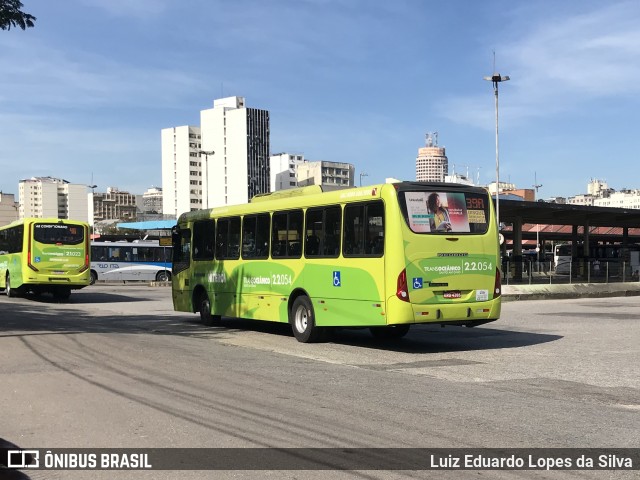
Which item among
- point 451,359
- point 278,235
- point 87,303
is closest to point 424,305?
point 451,359

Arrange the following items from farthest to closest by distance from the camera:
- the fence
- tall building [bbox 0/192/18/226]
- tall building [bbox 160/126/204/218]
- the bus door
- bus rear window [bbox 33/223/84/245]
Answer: tall building [bbox 160/126/204/218]
tall building [bbox 0/192/18/226]
the fence
bus rear window [bbox 33/223/84/245]
the bus door

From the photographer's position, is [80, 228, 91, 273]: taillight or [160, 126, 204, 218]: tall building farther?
[160, 126, 204, 218]: tall building

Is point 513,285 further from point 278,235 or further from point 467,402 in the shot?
point 467,402

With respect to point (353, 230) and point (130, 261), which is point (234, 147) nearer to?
point (130, 261)

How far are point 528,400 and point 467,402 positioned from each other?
2.50 ft

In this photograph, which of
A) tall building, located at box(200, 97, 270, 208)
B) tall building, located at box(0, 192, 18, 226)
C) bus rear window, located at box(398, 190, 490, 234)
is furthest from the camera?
tall building, located at box(200, 97, 270, 208)

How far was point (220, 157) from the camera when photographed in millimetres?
166250

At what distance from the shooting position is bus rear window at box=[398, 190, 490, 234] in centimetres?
1317

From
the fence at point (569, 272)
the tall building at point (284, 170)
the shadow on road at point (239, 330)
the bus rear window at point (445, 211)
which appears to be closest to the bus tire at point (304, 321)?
the shadow on road at point (239, 330)

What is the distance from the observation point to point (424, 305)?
12984mm

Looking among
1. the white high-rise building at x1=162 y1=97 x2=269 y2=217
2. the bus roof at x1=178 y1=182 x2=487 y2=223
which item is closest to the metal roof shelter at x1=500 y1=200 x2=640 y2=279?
the bus roof at x1=178 y1=182 x2=487 y2=223

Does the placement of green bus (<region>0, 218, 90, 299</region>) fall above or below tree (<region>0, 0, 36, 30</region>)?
below

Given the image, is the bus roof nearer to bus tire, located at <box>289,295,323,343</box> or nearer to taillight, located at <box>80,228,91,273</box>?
bus tire, located at <box>289,295,323,343</box>

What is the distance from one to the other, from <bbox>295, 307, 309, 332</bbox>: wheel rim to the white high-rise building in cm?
14573
